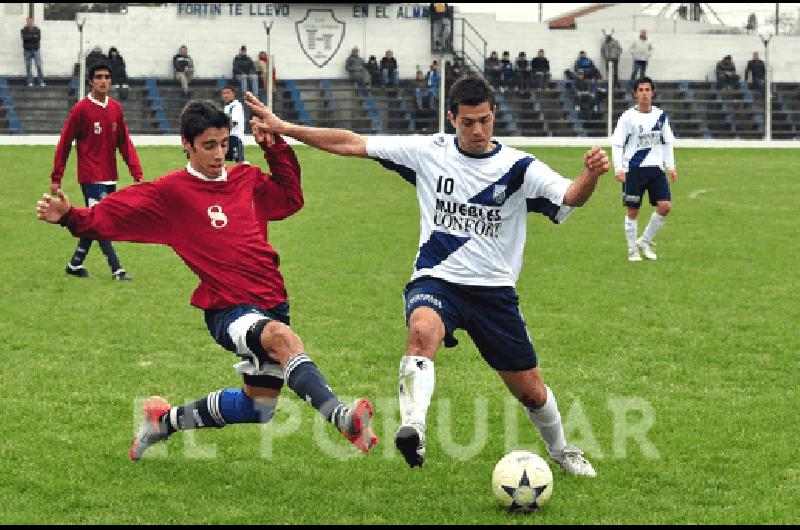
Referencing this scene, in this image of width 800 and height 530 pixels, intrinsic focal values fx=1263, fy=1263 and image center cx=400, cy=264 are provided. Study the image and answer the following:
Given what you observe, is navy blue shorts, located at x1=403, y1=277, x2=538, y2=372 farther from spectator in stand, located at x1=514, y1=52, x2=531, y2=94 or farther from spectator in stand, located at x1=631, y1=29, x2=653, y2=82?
spectator in stand, located at x1=631, y1=29, x2=653, y2=82

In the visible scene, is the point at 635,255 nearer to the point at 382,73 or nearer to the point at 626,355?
the point at 626,355

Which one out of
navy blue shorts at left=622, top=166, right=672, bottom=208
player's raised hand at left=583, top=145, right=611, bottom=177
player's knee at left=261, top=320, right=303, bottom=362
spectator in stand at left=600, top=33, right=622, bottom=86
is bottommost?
player's knee at left=261, top=320, right=303, bottom=362

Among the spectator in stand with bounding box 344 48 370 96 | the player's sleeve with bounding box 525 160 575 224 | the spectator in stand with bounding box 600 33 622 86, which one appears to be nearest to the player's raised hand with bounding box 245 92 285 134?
the player's sleeve with bounding box 525 160 575 224

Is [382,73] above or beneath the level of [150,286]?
above

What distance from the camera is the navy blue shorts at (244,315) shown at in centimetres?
643

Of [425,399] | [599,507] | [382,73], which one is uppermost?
[382,73]

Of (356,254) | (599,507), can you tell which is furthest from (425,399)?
(356,254)

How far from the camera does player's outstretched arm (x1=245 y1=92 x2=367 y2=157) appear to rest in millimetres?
6555

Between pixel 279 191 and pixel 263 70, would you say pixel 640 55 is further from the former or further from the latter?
pixel 279 191

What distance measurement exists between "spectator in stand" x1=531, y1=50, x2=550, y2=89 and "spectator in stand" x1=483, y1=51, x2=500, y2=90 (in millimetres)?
1318

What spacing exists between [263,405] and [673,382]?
3.69m

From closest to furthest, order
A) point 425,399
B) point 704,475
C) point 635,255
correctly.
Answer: point 425,399 → point 704,475 → point 635,255

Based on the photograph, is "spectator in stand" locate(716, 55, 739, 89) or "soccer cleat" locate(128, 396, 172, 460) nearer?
"soccer cleat" locate(128, 396, 172, 460)

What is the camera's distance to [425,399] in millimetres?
5895
